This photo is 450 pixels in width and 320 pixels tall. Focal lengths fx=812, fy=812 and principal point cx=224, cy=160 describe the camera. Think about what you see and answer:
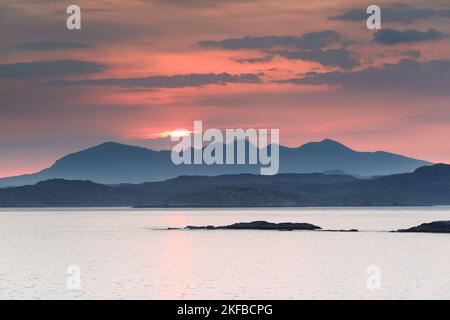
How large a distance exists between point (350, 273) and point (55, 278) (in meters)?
36.9

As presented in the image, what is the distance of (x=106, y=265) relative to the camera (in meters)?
117

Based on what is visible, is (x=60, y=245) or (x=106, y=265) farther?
(x=60, y=245)

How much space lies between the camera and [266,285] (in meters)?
89.4

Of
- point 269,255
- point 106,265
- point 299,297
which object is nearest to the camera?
point 299,297

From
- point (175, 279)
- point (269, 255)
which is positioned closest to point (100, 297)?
point (175, 279)
